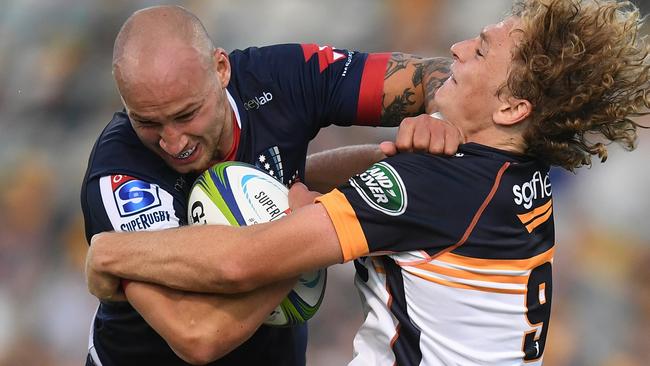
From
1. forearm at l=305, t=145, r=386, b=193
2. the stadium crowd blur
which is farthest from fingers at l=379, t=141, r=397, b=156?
the stadium crowd blur

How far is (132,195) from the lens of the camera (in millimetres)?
2545

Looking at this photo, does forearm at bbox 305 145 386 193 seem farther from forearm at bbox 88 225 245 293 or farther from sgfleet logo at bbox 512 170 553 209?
forearm at bbox 88 225 245 293

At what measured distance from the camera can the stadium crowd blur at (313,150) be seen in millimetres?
4969

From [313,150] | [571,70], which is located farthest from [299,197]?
[313,150]

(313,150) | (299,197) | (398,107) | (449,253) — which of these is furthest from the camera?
(313,150)

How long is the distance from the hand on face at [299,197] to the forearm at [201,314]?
0.28 metres

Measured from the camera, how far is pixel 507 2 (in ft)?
18.1

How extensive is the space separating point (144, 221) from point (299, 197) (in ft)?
1.54

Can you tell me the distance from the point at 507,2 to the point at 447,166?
345cm

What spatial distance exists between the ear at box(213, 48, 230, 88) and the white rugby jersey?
0.68 meters

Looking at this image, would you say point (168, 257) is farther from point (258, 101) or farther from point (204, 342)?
point (258, 101)

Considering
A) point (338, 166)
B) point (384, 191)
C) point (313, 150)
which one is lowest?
point (313, 150)

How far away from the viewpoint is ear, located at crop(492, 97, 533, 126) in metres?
2.43

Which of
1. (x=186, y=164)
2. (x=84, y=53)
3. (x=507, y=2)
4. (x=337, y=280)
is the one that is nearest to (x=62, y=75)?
(x=84, y=53)
